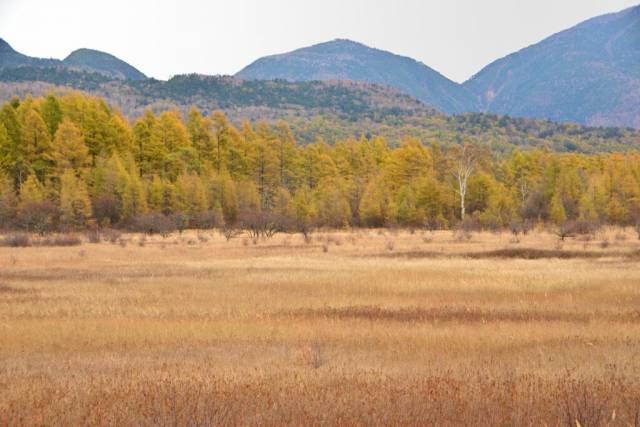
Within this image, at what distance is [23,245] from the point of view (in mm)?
41125

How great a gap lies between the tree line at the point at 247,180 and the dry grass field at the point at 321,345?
32080 millimetres

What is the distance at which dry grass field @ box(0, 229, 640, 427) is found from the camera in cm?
789

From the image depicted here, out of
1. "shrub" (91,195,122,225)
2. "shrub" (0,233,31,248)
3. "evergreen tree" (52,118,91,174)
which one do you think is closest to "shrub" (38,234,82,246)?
"shrub" (0,233,31,248)

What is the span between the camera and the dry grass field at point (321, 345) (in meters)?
7.89

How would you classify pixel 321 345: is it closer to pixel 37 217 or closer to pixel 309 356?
pixel 309 356

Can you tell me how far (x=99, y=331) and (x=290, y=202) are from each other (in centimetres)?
5599

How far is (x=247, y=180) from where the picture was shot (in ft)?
252

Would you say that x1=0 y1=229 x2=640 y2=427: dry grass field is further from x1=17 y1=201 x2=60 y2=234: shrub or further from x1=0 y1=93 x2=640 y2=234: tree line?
x1=0 y1=93 x2=640 y2=234: tree line

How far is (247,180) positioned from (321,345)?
215 feet

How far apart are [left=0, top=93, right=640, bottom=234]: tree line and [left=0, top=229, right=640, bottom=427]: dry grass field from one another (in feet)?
105

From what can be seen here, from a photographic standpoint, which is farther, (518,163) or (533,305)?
(518,163)

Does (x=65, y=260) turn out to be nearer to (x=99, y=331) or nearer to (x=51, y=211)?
(x=99, y=331)

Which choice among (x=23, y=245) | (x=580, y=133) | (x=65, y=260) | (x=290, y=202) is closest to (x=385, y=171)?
(x=290, y=202)

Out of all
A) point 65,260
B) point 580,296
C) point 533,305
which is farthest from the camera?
point 65,260
